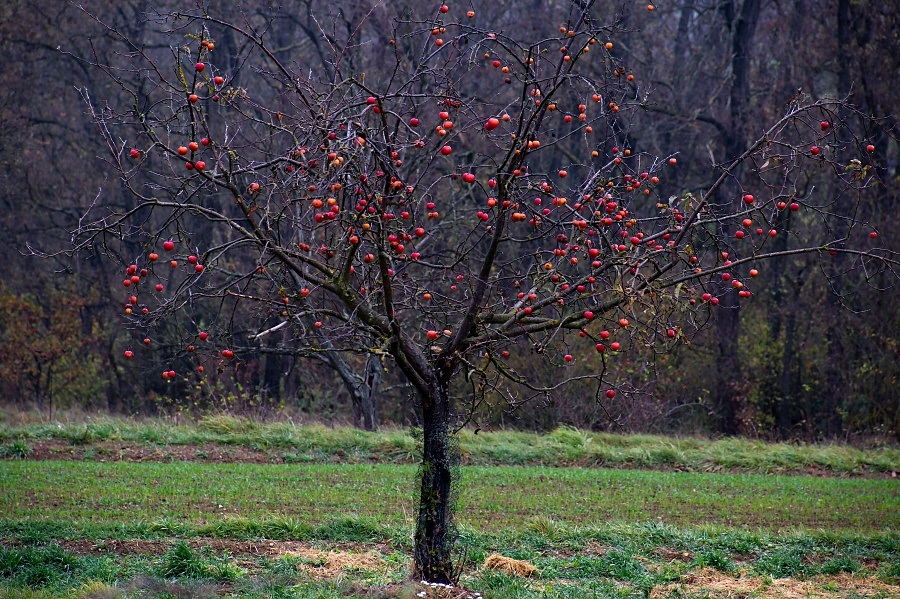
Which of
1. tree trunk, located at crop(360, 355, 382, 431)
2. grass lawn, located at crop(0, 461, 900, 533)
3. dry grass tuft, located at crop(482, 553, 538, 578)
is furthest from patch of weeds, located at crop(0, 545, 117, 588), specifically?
tree trunk, located at crop(360, 355, 382, 431)

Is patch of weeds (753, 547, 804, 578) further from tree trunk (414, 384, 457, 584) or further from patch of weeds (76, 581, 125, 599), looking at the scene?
patch of weeds (76, 581, 125, 599)

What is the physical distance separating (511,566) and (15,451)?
8.09m

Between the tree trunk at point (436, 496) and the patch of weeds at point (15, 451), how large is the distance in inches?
314

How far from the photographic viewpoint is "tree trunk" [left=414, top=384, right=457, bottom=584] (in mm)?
5648

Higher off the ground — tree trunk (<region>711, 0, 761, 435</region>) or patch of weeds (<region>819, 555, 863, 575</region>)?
tree trunk (<region>711, 0, 761, 435</region>)

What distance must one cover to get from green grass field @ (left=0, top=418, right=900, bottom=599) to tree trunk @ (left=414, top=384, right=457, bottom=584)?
0.17 m

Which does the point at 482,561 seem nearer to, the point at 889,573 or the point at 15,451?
the point at 889,573

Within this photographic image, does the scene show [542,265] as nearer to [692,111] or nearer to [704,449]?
[704,449]

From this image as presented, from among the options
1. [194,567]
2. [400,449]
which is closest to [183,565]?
[194,567]

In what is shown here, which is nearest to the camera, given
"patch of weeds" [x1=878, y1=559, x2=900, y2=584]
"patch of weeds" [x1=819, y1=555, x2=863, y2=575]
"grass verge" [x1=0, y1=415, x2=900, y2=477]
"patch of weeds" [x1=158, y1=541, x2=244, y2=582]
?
"patch of weeds" [x1=158, y1=541, x2=244, y2=582]

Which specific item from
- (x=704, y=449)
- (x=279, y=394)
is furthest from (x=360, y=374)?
(x=704, y=449)

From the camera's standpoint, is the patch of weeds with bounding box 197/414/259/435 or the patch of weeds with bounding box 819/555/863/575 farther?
the patch of weeds with bounding box 197/414/259/435

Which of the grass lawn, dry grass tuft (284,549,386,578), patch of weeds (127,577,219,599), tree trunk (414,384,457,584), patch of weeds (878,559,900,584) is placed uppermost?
tree trunk (414,384,457,584)

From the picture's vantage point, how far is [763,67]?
23.2m
